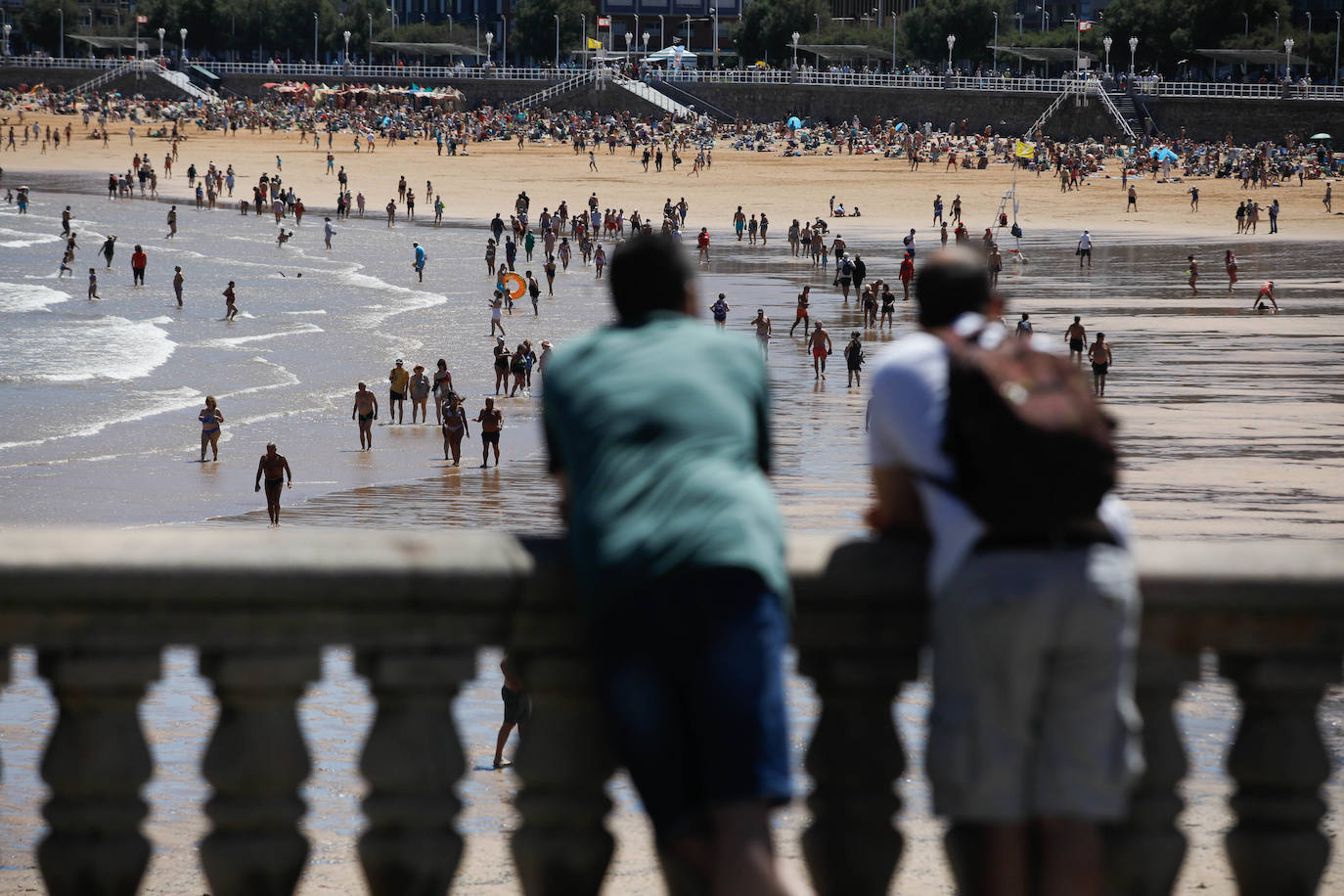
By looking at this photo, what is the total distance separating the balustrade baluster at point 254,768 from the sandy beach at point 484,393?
4.09 meters

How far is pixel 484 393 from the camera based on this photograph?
32500 mm

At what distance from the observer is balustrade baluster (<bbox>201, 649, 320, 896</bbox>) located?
11.2 ft

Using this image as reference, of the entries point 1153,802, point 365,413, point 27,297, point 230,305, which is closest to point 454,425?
point 365,413

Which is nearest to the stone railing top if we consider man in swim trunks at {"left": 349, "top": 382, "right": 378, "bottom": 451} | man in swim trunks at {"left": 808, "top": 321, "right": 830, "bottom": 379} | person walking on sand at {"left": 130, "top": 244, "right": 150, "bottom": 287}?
man in swim trunks at {"left": 349, "top": 382, "right": 378, "bottom": 451}

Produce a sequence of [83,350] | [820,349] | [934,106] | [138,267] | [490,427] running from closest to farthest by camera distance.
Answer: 1. [490,427]
2. [820,349]
3. [83,350]
4. [138,267]
5. [934,106]

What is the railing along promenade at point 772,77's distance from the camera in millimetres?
88938

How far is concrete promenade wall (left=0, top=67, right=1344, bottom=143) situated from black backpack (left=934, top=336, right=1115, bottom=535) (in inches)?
3480

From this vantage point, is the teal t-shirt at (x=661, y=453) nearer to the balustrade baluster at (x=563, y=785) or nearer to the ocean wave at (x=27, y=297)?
the balustrade baluster at (x=563, y=785)

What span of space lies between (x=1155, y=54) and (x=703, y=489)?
340ft

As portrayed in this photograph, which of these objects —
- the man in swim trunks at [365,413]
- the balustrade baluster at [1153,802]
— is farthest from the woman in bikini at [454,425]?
the balustrade baluster at [1153,802]

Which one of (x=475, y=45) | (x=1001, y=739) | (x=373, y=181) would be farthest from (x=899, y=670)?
(x=475, y=45)

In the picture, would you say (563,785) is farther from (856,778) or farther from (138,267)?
(138,267)

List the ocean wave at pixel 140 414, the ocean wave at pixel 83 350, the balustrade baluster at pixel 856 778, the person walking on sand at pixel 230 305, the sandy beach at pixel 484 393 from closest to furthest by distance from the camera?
1. the balustrade baluster at pixel 856 778
2. the sandy beach at pixel 484 393
3. the ocean wave at pixel 140 414
4. the ocean wave at pixel 83 350
5. the person walking on sand at pixel 230 305

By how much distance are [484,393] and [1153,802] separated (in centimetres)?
2931
